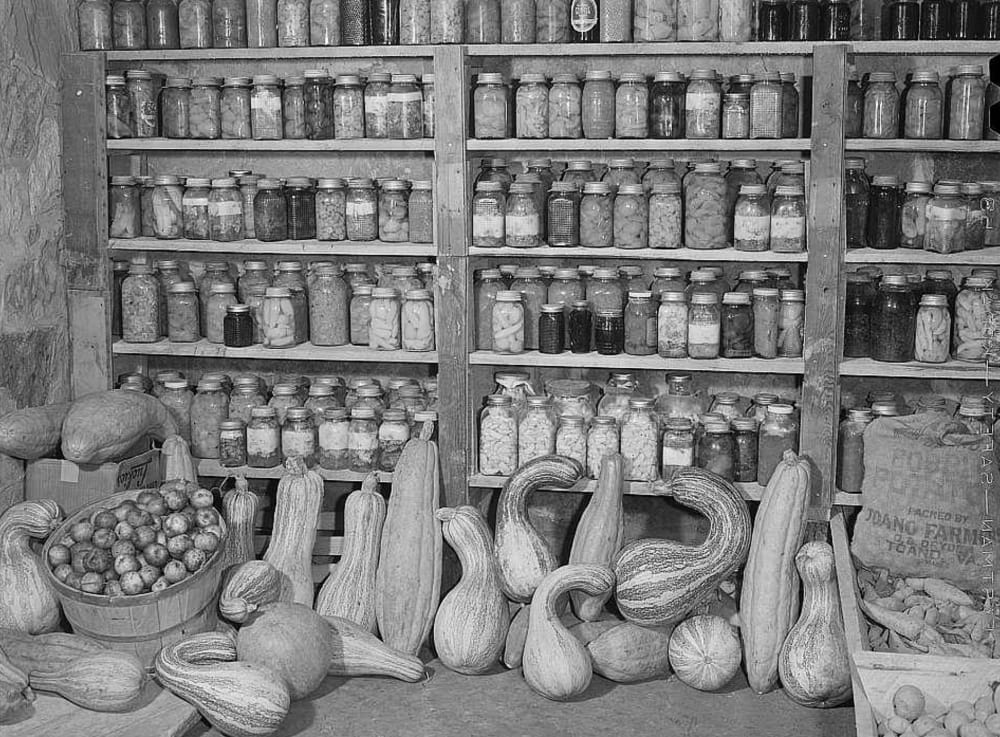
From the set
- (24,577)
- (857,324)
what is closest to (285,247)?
(24,577)

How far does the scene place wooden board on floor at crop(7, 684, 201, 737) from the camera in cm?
293

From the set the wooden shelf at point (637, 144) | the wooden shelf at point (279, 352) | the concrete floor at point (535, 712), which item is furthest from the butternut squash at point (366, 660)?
the wooden shelf at point (637, 144)

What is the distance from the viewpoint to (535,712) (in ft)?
10.7

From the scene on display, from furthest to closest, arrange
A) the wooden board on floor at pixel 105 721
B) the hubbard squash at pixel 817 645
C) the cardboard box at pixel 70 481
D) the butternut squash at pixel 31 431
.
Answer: the cardboard box at pixel 70 481 < the butternut squash at pixel 31 431 < the hubbard squash at pixel 817 645 < the wooden board on floor at pixel 105 721

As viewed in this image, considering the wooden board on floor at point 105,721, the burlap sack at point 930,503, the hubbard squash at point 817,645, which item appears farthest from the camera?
the burlap sack at point 930,503

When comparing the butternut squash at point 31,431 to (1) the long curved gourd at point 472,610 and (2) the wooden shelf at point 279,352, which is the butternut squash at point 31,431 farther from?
(1) the long curved gourd at point 472,610

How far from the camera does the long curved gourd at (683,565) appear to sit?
3.46 meters

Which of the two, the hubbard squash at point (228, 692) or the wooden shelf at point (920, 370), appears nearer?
the hubbard squash at point (228, 692)

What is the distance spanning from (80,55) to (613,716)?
251 cm

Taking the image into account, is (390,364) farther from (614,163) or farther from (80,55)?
(80,55)

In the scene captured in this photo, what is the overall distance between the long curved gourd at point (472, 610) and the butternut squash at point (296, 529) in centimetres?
41

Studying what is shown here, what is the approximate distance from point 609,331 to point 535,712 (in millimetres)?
1161

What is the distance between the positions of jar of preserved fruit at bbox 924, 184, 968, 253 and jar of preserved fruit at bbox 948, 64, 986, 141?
0.15 m

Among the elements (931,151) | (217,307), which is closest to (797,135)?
(931,151)
